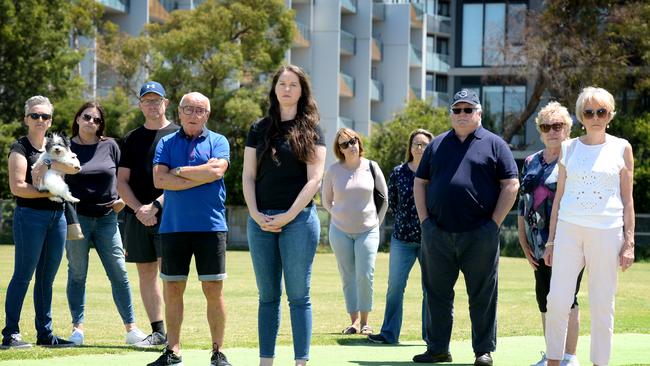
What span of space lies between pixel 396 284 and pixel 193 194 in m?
3.52

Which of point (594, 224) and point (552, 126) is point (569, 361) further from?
point (552, 126)

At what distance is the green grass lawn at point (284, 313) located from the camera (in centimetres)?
1161

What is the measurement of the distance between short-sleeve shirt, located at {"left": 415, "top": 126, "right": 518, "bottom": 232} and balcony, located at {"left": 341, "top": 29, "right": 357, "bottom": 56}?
52220 mm

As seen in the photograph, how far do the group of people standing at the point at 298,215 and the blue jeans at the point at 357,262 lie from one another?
600mm

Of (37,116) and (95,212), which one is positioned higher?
(37,116)

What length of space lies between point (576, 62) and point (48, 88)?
67.4 feet

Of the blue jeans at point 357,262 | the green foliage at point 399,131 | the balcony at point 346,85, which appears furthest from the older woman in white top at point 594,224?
the balcony at point 346,85

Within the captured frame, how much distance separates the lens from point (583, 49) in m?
43.2

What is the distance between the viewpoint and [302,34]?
2302 inches

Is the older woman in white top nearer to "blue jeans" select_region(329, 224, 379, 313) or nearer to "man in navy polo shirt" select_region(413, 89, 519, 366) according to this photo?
"man in navy polo shirt" select_region(413, 89, 519, 366)

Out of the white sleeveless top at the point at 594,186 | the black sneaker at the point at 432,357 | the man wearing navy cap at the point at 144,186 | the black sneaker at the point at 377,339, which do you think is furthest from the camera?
the black sneaker at the point at 377,339

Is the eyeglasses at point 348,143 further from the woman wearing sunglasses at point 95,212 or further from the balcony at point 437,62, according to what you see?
the balcony at point 437,62

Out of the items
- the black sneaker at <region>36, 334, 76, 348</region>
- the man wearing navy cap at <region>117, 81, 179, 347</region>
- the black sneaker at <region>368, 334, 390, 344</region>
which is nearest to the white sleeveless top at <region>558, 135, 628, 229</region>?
the black sneaker at <region>368, 334, 390, 344</region>

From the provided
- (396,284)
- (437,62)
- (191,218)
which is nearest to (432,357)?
(396,284)
